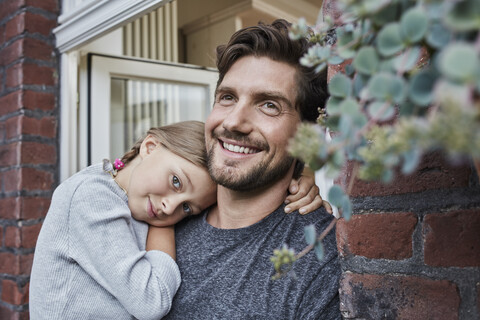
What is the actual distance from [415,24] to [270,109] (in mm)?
1027

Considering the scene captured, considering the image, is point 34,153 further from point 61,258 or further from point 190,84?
point 190,84

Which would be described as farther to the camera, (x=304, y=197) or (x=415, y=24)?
(x=304, y=197)

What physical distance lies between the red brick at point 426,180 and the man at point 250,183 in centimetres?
38

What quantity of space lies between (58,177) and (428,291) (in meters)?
1.73

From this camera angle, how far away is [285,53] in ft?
4.47

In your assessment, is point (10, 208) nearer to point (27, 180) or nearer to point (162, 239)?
point (27, 180)

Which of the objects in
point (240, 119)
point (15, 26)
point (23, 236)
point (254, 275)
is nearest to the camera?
point (254, 275)

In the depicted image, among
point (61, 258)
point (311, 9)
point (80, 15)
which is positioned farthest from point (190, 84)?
point (61, 258)

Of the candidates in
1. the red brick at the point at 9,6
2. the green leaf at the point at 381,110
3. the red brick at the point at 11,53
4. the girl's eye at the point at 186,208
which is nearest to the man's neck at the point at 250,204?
the girl's eye at the point at 186,208

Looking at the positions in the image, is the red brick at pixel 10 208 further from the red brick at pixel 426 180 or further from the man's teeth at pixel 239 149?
the red brick at pixel 426 180

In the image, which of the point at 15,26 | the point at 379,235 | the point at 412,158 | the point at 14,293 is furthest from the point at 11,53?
the point at 412,158

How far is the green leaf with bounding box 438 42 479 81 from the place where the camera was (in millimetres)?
246

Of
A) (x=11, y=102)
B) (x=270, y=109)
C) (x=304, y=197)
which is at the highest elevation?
(x=11, y=102)

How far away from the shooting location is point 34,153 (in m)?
1.93
